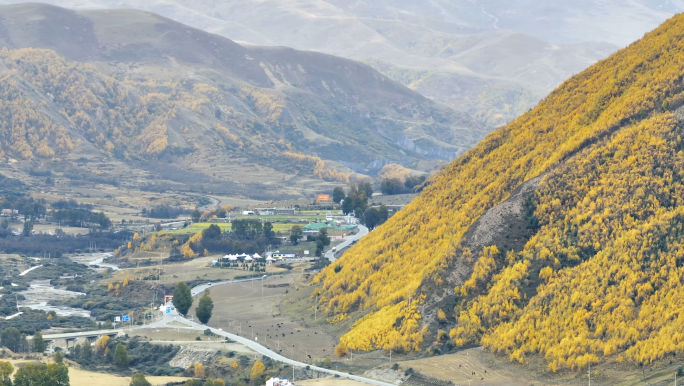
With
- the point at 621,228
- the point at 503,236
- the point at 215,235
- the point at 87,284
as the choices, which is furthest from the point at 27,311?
the point at 621,228

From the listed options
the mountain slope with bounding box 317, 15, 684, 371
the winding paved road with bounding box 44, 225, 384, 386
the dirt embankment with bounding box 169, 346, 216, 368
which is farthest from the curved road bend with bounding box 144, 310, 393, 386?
the mountain slope with bounding box 317, 15, 684, 371

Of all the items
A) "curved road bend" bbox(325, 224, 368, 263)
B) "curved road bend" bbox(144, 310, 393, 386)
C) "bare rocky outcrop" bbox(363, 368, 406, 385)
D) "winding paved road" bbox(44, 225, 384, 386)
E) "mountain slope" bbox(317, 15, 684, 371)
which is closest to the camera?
"mountain slope" bbox(317, 15, 684, 371)

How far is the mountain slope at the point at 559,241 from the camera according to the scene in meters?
81.2

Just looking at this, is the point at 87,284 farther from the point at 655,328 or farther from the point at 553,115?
the point at 655,328

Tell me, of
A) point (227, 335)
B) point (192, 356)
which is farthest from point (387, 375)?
point (227, 335)

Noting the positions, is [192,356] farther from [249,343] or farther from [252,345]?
[249,343]

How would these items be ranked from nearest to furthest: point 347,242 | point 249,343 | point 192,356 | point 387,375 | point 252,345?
point 387,375 → point 192,356 → point 252,345 → point 249,343 → point 347,242

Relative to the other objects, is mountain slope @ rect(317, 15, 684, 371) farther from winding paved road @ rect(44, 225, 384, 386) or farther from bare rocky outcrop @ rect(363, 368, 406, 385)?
winding paved road @ rect(44, 225, 384, 386)

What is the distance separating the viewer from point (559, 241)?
9031cm

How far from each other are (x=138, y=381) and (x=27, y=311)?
152 feet

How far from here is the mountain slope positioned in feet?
266

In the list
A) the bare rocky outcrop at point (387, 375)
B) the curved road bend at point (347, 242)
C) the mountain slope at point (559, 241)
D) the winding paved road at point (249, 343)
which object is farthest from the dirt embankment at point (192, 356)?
the curved road bend at point (347, 242)

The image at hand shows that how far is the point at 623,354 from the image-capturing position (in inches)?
3022

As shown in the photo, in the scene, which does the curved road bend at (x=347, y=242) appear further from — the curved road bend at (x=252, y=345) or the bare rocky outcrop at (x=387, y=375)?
the bare rocky outcrop at (x=387, y=375)
